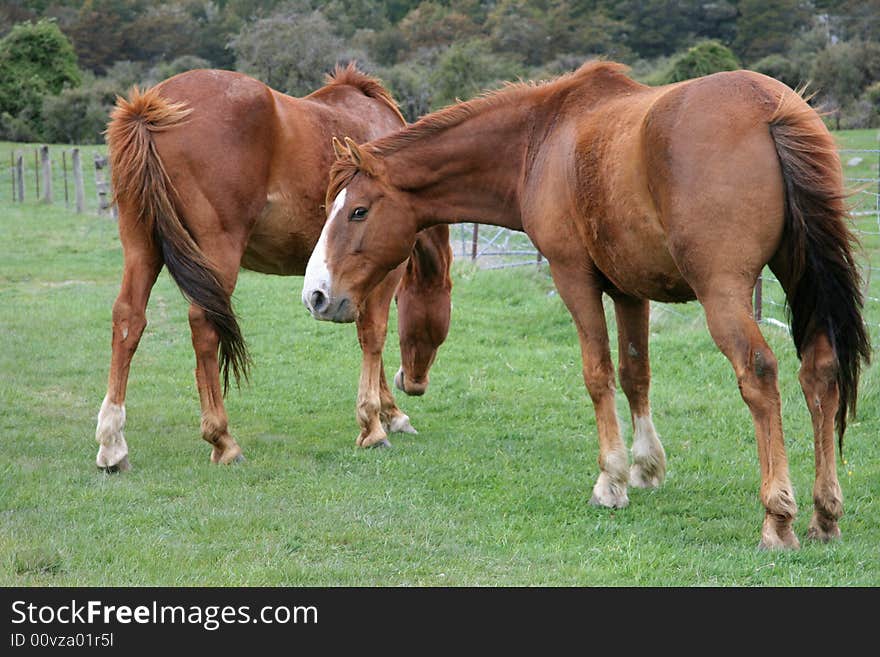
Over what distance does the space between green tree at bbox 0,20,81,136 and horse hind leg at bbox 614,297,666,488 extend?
40619mm

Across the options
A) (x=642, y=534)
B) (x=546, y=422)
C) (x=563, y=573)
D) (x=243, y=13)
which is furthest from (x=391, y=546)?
(x=243, y=13)

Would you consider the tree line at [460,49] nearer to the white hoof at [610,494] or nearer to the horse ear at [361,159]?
the horse ear at [361,159]

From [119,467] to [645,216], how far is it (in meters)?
3.44

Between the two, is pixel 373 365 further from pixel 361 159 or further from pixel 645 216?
pixel 645 216

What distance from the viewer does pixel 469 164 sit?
5.68 metres

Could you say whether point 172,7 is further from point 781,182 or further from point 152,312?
point 781,182

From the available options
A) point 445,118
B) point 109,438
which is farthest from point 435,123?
point 109,438

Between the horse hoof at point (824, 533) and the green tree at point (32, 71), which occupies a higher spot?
the horse hoof at point (824, 533)

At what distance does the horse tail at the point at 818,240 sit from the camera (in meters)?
4.24

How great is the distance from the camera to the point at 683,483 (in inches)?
229

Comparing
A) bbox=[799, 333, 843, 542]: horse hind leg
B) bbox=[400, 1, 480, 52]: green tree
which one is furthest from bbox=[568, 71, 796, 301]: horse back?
bbox=[400, 1, 480, 52]: green tree

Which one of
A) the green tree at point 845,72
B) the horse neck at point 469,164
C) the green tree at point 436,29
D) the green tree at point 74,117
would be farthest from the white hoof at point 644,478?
the green tree at point 436,29

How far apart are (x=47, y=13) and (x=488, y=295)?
5670cm

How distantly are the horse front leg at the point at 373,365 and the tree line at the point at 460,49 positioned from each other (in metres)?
21.4
